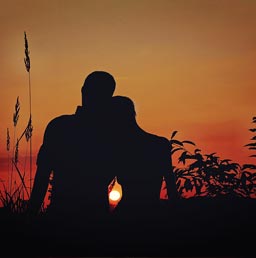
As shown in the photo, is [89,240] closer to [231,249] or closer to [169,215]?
[169,215]

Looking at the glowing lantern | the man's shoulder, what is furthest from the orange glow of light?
the man's shoulder

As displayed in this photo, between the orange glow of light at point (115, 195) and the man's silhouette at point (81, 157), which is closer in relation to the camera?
the man's silhouette at point (81, 157)

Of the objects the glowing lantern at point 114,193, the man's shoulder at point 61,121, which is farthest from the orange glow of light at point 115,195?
the man's shoulder at point 61,121

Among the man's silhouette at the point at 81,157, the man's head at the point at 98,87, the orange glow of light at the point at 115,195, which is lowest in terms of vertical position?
the orange glow of light at the point at 115,195

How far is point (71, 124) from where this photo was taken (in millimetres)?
3488

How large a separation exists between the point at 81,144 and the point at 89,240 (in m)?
0.71

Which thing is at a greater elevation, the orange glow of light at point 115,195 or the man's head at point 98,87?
the man's head at point 98,87

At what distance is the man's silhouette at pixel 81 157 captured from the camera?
347 cm

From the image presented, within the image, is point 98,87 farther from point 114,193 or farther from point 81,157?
point 114,193

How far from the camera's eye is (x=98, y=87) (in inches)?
136

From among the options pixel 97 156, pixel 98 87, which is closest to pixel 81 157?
pixel 97 156

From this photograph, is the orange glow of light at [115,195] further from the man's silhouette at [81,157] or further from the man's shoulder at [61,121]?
the man's shoulder at [61,121]

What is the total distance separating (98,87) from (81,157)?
1.60 feet

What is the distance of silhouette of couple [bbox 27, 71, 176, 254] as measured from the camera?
3479mm
